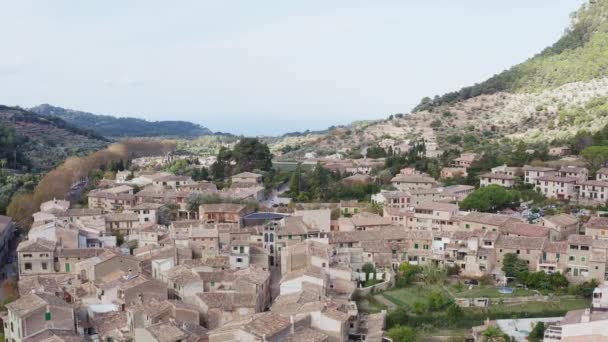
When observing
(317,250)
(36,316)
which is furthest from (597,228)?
(36,316)

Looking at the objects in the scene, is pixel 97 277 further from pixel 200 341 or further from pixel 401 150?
pixel 401 150

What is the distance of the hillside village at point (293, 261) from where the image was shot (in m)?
18.8

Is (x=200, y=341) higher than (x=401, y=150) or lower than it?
lower

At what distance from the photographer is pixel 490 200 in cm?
3020

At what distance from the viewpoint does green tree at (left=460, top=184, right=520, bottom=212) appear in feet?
98.2

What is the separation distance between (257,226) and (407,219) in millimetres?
6992

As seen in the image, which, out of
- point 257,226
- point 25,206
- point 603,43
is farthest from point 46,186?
point 603,43

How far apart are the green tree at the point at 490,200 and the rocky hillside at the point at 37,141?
1565 inches

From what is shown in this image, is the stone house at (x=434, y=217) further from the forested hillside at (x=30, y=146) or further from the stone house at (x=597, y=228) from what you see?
the forested hillside at (x=30, y=146)

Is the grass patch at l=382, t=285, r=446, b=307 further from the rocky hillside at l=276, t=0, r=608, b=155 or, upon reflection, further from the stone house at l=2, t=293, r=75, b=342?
the rocky hillside at l=276, t=0, r=608, b=155

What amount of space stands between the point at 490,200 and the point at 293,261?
11.4 metres

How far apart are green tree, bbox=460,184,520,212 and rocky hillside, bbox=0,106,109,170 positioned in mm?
39762

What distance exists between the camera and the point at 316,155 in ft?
201

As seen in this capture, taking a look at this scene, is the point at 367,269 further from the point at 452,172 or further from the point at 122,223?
the point at 452,172
